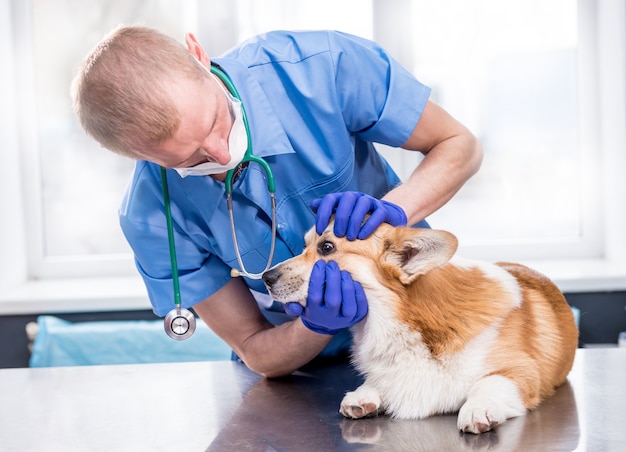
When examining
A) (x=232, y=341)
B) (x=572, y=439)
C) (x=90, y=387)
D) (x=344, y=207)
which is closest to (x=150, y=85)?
(x=344, y=207)

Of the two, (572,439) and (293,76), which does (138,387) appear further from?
(572,439)

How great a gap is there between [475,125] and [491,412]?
2.41 metres

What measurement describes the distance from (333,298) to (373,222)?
164 millimetres

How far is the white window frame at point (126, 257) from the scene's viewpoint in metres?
3.03

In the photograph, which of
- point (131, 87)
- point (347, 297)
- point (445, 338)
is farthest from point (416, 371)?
point (131, 87)

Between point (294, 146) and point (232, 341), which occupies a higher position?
point (294, 146)

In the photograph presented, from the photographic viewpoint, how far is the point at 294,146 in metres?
1.49

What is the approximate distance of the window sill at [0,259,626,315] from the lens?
115 inches

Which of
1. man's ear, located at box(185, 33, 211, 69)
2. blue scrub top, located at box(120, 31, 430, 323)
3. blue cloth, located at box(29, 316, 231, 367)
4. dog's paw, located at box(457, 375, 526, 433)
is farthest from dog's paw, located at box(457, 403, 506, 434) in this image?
blue cloth, located at box(29, 316, 231, 367)

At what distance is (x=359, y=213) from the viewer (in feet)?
4.10

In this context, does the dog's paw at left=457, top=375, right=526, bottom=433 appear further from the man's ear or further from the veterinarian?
the man's ear

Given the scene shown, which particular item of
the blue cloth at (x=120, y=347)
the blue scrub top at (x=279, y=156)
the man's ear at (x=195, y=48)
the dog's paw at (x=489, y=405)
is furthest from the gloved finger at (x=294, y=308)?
the blue cloth at (x=120, y=347)

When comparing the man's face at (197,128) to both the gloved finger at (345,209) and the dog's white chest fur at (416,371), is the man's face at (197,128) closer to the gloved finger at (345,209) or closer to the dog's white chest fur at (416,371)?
the gloved finger at (345,209)

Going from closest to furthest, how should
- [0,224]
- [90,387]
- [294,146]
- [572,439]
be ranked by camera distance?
[572,439] < [294,146] < [90,387] < [0,224]
